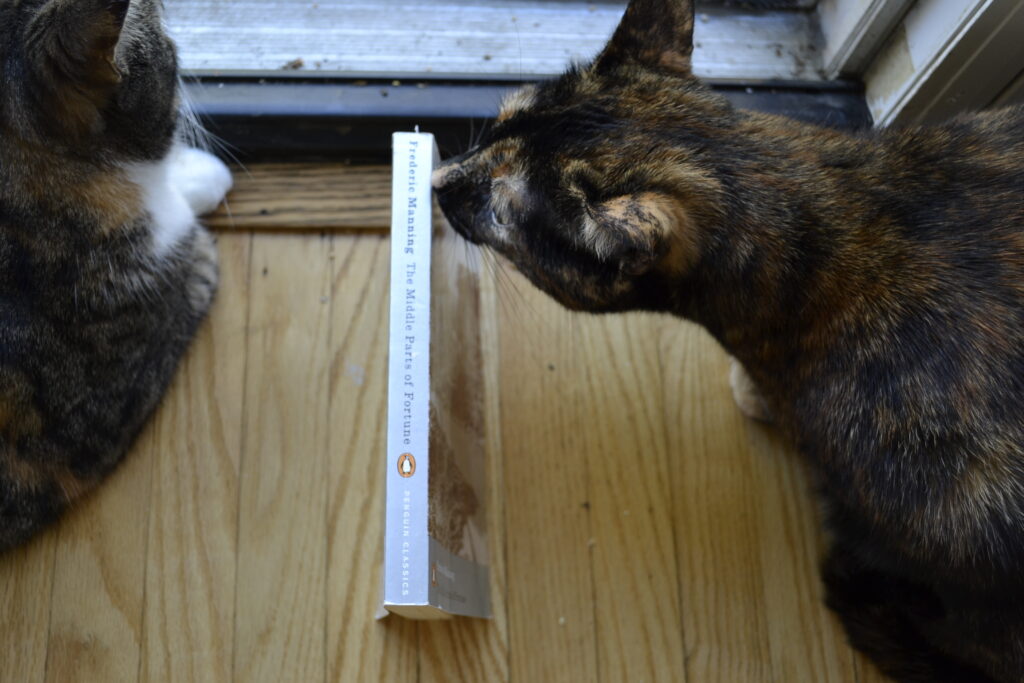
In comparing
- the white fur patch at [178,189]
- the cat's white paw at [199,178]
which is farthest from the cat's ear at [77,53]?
the cat's white paw at [199,178]

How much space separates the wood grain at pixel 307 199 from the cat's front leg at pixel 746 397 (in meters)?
0.66

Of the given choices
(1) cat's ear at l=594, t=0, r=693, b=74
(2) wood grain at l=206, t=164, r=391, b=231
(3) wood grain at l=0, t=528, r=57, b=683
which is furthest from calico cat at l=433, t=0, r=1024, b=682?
(3) wood grain at l=0, t=528, r=57, b=683

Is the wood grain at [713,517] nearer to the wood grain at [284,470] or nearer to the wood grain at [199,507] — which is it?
the wood grain at [284,470]

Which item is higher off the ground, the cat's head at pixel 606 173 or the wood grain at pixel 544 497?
the cat's head at pixel 606 173

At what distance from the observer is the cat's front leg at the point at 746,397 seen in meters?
1.39

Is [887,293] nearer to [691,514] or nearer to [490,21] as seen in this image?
[691,514]

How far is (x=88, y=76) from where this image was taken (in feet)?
3.65

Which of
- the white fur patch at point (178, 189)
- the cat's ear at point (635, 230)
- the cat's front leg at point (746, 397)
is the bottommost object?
the cat's front leg at point (746, 397)

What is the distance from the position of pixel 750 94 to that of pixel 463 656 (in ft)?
3.47

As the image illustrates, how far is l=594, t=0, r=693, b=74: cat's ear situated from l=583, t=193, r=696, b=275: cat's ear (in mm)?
241

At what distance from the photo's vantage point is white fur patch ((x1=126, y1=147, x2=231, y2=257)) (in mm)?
1341

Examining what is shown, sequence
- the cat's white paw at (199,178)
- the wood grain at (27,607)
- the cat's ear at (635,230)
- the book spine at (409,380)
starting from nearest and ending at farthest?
1. the cat's ear at (635,230)
2. the book spine at (409,380)
3. the wood grain at (27,607)
4. the cat's white paw at (199,178)

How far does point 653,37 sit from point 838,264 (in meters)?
0.39

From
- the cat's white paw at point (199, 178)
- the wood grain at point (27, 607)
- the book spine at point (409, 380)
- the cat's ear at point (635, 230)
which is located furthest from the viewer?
the cat's white paw at point (199, 178)
